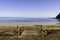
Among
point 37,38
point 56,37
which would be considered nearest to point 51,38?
point 56,37

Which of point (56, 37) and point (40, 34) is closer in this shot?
point (56, 37)

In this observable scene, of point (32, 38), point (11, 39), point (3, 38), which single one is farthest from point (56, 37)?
point (3, 38)

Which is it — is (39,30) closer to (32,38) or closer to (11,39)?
(32,38)

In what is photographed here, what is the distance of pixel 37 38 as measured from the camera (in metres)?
5.14

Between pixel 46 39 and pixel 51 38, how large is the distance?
0.23 m

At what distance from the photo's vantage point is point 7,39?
5137 mm

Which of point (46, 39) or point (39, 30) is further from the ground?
point (39, 30)

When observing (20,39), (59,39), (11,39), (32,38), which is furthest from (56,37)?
(11,39)

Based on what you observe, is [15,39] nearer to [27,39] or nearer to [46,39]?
[27,39]

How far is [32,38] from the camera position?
17.0 ft

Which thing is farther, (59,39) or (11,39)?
(11,39)

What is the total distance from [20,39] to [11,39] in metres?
0.36

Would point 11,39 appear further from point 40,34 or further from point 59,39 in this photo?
point 59,39

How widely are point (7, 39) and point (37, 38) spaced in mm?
1142
